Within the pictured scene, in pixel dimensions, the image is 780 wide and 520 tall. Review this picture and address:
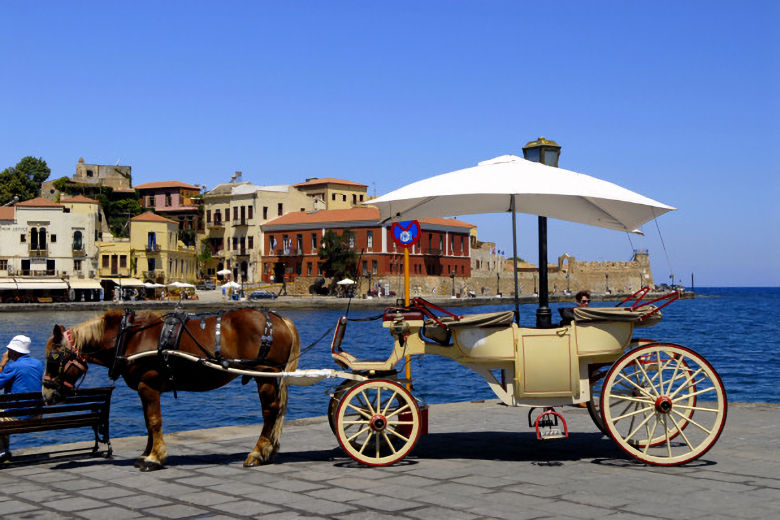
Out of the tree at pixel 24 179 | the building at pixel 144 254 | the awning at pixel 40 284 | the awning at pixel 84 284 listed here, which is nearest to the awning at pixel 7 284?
the awning at pixel 40 284

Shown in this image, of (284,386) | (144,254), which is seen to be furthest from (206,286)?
(284,386)

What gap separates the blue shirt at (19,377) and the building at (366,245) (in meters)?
69.0

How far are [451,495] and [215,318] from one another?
293 cm

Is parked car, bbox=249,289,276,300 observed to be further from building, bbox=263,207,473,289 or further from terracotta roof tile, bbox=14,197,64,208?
terracotta roof tile, bbox=14,197,64,208

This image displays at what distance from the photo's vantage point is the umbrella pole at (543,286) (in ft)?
26.8

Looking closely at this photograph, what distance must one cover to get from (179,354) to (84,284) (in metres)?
64.7

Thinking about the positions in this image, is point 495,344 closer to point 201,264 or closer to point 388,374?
point 388,374

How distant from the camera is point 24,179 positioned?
90312mm

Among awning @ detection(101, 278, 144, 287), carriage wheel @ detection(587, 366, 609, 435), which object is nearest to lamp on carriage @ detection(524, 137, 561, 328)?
carriage wheel @ detection(587, 366, 609, 435)

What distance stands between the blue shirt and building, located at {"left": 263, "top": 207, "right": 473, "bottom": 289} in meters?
69.0

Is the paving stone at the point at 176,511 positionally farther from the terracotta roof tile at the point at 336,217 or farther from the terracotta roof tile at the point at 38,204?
the terracotta roof tile at the point at 336,217

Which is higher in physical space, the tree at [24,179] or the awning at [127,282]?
the tree at [24,179]

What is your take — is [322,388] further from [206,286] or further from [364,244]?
[206,286]

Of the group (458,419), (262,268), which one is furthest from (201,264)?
(458,419)
